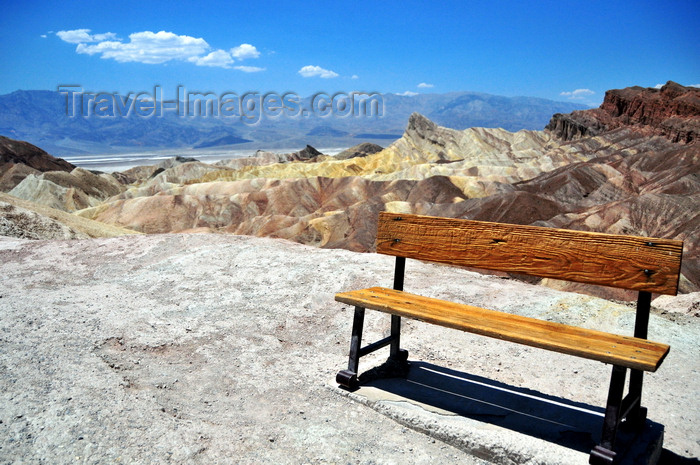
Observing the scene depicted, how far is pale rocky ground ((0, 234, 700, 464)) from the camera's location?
130 inches

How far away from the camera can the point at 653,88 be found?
79250 mm

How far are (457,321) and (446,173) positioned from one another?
45541mm

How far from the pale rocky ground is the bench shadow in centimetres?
17

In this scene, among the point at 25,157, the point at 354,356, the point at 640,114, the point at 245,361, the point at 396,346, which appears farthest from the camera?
the point at 640,114

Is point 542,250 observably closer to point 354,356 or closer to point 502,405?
point 502,405

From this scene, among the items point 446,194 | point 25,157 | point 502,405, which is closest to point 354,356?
point 502,405

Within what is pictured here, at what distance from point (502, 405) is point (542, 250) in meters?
1.17

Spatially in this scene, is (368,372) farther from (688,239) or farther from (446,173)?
(446,173)

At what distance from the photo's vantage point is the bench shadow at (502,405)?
353 centimetres

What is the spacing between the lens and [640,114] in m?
73.8

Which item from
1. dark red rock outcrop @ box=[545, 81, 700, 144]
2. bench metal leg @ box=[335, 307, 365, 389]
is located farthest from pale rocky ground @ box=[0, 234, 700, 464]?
dark red rock outcrop @ box=[545, 81, 700, 144]

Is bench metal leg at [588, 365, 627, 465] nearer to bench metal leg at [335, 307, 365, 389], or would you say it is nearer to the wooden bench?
the wooden bench

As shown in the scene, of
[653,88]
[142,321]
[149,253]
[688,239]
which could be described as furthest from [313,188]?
[653,88]

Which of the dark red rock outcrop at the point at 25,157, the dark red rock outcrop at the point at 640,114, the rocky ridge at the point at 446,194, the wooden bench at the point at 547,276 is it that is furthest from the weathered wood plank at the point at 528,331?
the dark red rock outcrop at the point at 25,157
